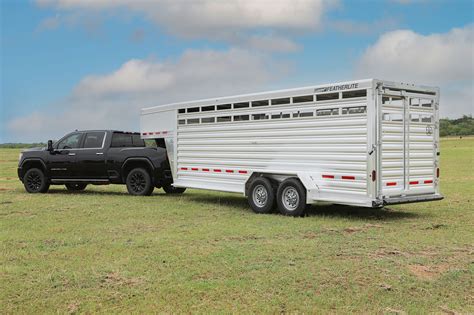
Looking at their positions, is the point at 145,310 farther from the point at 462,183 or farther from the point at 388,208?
the point at 462,183

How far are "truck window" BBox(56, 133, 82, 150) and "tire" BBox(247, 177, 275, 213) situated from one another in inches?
280

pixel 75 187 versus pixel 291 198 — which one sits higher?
pixel 291 198

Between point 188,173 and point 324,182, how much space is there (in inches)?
182

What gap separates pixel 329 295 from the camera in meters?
5.64

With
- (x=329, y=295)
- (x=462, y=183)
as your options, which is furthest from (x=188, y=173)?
(x=462, y=183)

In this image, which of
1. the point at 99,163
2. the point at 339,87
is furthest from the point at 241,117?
the point at 99,163

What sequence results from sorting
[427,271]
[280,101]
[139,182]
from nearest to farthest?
1. [427,271]
2. [280,101]
3. [139,182]

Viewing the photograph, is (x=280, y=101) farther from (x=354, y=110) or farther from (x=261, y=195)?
(x=261, y=195)

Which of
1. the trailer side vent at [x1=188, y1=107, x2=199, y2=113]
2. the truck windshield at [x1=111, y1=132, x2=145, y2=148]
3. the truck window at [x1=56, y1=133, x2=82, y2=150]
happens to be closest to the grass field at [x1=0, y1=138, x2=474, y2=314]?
the trailer side vent at [x1=188, y1=107, x2=199, y2=113]

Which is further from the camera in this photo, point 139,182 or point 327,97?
point 139,182

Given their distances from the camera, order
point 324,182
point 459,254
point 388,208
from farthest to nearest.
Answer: point 388,208 < point 324,182 < point 459,254

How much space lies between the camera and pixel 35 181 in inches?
686

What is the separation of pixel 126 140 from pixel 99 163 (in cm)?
109

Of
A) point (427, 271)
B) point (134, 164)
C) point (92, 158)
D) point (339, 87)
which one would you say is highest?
point (339, 87)
